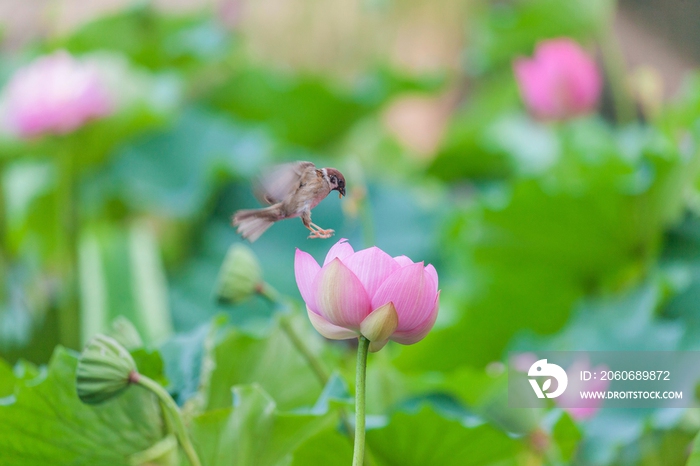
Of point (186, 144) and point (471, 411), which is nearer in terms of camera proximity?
point (471, 411)

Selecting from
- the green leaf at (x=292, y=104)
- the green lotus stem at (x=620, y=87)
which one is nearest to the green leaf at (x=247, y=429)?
the green leaf at (x=292, y=104)

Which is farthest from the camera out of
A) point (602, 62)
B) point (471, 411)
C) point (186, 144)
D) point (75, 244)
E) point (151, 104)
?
point (602, 62)

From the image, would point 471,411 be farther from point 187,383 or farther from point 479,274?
point 479,274

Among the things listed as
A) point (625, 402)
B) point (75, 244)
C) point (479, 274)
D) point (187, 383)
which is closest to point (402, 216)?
point (479, 274)

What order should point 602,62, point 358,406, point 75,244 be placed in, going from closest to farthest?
point 358,406 → point 75,244 → point 602,62

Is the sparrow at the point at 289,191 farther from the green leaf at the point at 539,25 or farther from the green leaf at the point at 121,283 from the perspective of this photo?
the green leaf at the point at 539,25

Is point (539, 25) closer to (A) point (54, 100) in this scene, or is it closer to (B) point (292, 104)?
(B) point (292, 104)

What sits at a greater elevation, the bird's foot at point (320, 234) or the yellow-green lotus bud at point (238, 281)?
the bird's foot at point (320, 234)
